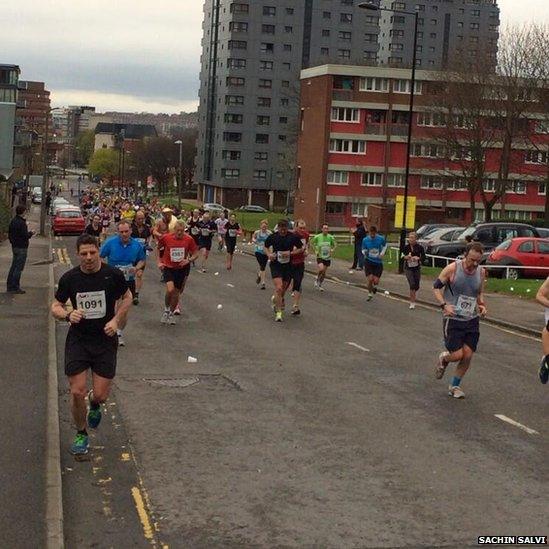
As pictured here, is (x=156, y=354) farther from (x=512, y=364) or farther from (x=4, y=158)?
(x=4, y=158)

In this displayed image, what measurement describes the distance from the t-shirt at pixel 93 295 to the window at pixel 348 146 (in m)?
67.0

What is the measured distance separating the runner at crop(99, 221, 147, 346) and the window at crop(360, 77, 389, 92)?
61.5 metres

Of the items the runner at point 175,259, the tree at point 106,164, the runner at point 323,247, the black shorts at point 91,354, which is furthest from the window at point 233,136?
the black shorts at point 91,354

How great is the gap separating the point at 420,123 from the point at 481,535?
6972 cm

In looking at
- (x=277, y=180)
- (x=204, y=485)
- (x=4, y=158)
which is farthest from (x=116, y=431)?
(x=277, y=180)

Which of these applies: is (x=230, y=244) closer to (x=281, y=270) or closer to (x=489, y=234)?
(x=489, y=234)

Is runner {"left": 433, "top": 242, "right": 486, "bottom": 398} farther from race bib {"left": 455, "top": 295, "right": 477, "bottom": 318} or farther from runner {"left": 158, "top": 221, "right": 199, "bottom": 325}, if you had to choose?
runner {"left": 158, "top": 221, "right": 199, "bottom": 325}

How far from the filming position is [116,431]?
9102mm

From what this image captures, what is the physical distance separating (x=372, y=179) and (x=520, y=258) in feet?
147

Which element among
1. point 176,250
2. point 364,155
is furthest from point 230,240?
point 364,155

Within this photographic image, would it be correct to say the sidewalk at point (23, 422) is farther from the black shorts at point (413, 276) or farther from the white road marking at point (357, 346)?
the black shorts at point (413, 276)

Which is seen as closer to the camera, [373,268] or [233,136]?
[373,268]

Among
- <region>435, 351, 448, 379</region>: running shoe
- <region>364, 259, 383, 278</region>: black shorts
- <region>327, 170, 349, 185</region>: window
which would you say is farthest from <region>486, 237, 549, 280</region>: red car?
<region>327, 170, 349, 185</region>: window

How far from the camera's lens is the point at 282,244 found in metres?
18.6
